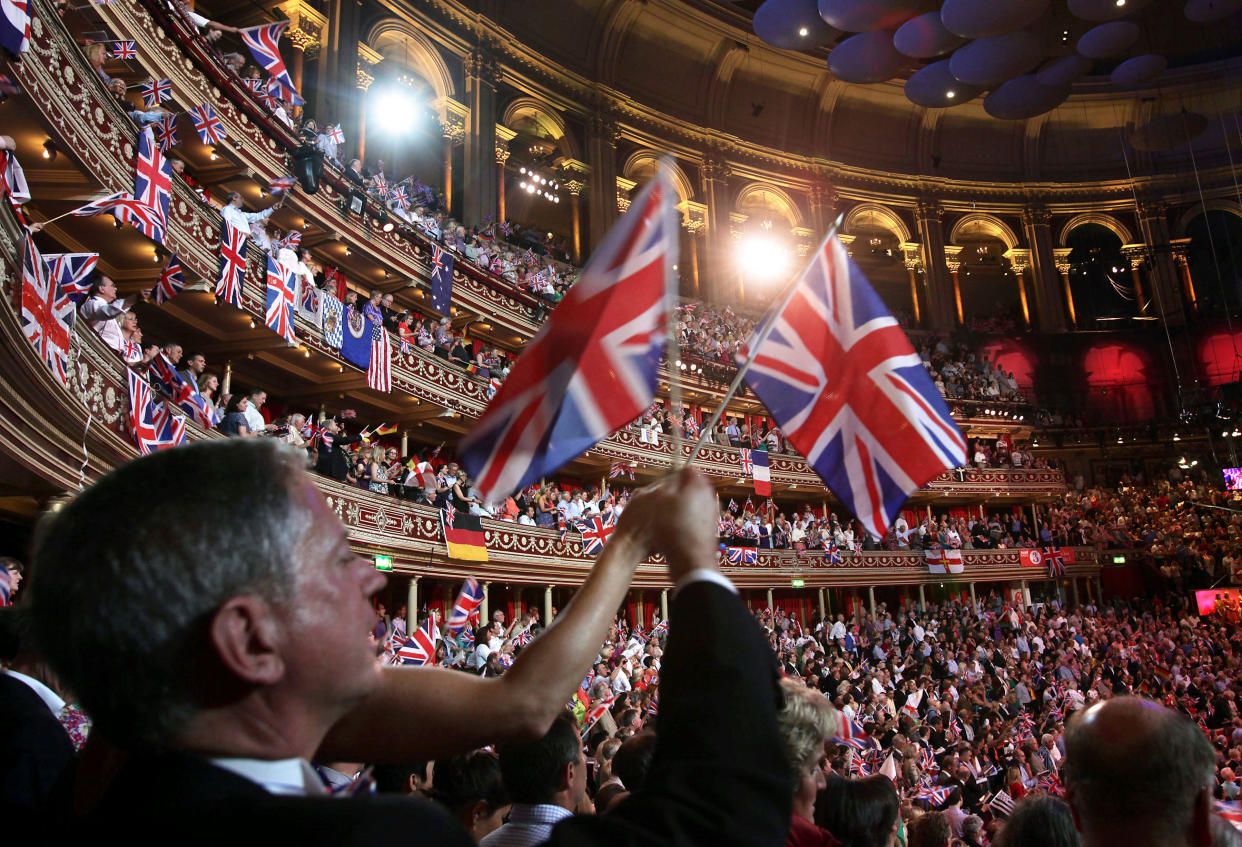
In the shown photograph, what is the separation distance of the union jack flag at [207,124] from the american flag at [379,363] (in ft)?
14.9

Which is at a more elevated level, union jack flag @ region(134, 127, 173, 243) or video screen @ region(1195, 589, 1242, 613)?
union jack flag @ region(134, 127, 173, 243)

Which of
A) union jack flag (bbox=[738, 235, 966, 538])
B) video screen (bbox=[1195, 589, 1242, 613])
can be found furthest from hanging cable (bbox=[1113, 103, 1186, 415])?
union jack flag (bbox=[738, 235, 966, 538])

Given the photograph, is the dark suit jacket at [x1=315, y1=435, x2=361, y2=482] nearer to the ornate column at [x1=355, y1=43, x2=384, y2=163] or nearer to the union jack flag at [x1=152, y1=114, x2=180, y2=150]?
the union jack flag at [x1=152, y1=114, x2=180, y2=150]

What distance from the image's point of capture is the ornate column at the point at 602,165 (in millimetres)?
31719

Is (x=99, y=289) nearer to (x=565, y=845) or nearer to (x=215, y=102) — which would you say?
(x=215, y=102)

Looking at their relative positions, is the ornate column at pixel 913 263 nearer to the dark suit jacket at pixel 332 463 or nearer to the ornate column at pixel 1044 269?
the ornate column at pixel 1044 269

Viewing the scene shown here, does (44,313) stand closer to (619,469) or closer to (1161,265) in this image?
(619,469)

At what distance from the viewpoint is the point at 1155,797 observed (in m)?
1.83

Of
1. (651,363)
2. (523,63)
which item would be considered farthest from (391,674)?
(523,63)

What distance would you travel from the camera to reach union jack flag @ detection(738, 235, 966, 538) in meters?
3.55

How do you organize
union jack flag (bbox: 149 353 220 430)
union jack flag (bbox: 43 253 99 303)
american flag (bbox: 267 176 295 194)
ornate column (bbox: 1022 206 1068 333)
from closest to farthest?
union jack flag (bbox: 43 253 99 303)
union jack flag (bbox: 149 353 220 430)
american flag (bbox: 267 176 295 194)
ornate column (bbox: 1022 206 1068 333)

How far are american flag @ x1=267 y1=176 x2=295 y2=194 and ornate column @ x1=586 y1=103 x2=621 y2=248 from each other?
15515 mm

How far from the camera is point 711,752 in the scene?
106cm

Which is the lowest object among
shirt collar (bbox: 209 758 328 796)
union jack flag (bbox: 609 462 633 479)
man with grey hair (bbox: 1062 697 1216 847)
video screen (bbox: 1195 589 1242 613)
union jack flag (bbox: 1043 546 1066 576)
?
man with grey hair (bbox: 1062 697 1216 847)
